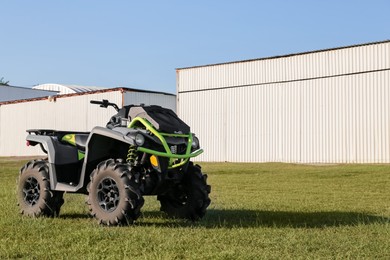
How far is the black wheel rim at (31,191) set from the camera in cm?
957

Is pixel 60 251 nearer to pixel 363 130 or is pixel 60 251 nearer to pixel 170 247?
pixel 170 247

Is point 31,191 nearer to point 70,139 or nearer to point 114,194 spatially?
point 70,139

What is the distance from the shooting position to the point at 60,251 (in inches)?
240

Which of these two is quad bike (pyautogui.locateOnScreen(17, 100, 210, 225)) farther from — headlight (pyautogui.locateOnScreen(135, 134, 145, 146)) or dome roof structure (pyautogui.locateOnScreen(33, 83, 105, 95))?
dome roof structure (pyautogui.locateOnScreen(33, 83, 105, 95))

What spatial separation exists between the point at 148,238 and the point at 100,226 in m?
1.42

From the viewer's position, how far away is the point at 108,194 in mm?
8305

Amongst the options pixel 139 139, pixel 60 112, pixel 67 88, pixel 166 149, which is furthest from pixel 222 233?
pixel 67 88

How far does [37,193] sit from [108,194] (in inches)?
74.2

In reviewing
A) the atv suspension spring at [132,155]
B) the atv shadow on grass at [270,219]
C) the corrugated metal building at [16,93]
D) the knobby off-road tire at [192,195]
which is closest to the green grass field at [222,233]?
the atv shadow on grass at [270,219]

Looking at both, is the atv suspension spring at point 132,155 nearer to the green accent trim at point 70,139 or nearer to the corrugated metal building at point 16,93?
the green accent trim at point 70,139

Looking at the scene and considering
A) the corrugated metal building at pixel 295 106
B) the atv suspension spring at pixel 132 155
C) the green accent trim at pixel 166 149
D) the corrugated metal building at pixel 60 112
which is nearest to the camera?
the green accent trim at pixel 166 149

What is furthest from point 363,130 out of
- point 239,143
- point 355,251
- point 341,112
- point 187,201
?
point 355,251

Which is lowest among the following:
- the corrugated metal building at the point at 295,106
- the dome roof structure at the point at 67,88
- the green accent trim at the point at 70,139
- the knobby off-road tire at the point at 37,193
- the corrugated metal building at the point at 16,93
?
the knobby off-road tire at the point at 37,193

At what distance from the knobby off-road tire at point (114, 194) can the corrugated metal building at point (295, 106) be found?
83.0 ft
